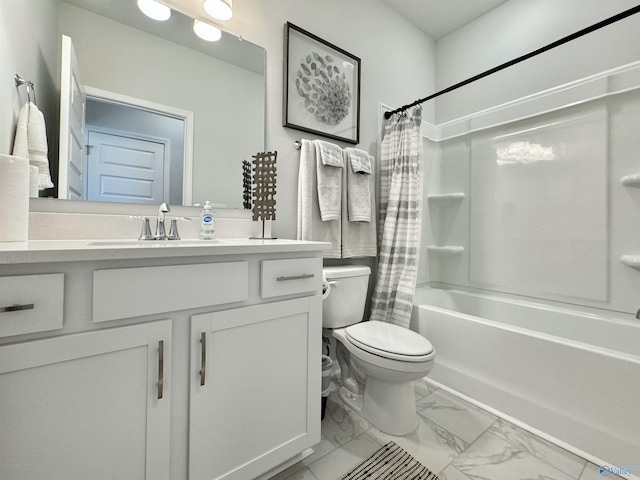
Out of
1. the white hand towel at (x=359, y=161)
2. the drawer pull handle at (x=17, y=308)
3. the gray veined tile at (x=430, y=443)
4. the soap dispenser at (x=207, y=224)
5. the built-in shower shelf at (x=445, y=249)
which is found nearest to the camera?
the drawer pull handle at (x=17, y=308)

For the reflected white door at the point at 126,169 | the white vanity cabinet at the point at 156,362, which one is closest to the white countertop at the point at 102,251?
the white vanity cabinet at the point at 156,362

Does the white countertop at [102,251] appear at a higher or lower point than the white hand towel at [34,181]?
lower

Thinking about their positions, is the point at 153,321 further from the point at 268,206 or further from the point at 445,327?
the point at 445,327

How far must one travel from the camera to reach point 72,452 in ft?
2.21

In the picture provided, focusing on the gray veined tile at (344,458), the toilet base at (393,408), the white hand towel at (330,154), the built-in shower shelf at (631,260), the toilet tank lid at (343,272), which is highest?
the white hand towel at (330,154)

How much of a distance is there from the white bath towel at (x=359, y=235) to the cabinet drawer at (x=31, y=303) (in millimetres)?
1362

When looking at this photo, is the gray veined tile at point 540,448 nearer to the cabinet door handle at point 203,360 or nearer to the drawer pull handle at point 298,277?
the drawer pull handle at point 298,277

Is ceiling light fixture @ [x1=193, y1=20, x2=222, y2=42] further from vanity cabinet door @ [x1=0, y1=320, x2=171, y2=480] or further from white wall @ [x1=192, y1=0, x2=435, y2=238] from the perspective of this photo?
vanity cabinet door @ [x1=0, y1=320, x2=171, y2=480]

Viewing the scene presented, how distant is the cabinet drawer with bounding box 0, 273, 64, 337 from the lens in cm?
59

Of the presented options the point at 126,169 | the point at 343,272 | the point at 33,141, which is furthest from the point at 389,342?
the point at 33,141

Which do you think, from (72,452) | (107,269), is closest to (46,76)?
(107,269)

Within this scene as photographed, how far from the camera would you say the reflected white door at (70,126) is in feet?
3.54

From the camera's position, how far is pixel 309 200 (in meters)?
1.60

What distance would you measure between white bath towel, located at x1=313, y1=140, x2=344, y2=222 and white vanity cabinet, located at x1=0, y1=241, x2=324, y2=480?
0.62 m
